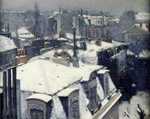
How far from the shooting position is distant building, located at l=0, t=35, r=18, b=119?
2.62 metres

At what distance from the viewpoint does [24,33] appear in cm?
265

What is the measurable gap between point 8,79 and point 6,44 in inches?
7.8

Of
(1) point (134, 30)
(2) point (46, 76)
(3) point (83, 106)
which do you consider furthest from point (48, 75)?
(1) point (134, 30)

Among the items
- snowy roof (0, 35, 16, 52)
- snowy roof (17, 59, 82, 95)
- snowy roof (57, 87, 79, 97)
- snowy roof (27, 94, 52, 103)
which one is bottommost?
snowy roof (27, 94, 52, 103)

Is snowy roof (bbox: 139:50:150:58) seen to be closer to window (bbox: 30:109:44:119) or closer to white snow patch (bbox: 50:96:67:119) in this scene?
white snow patch (bbox: 50:96:67:119)

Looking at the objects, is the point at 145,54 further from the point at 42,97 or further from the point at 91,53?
the point at 42,97

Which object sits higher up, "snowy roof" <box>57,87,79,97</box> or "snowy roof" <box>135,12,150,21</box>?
"snowy roof" <box>135,12,150,21</box>

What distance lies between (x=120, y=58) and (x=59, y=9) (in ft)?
1.45

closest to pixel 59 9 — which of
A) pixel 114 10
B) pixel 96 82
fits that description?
pixel 114 10

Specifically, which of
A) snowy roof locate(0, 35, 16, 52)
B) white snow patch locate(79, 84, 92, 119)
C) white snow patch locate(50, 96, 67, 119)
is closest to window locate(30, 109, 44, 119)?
white snow patch locate(50, 96, 67, 119)

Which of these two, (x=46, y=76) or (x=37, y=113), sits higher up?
(x=46, y=76)

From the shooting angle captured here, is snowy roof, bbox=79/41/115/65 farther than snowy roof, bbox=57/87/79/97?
Yes

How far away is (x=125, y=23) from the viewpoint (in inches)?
103

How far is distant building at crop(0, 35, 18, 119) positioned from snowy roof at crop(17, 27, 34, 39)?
65mm
